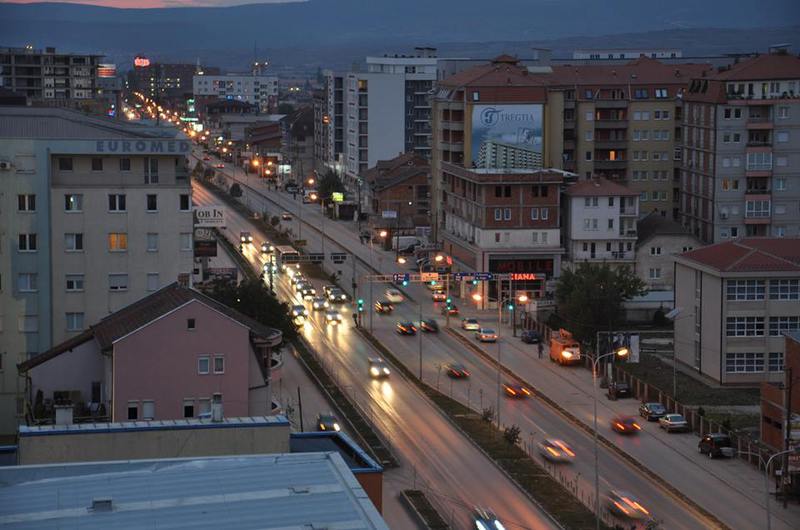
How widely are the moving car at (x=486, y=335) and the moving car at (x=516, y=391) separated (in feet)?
26.0

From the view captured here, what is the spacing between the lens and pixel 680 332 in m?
46.2

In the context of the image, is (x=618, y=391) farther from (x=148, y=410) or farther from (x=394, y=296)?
Answer: (x=394, y=296)

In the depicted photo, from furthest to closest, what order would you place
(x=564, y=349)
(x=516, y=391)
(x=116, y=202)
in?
(x=564, y=349), (x=516, y=391), (x=116, y=202)

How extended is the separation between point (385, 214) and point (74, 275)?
4642 centimetres

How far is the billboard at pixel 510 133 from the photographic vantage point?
66.6 metres

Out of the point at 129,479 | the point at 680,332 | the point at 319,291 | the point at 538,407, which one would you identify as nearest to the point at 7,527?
the point at 129,479

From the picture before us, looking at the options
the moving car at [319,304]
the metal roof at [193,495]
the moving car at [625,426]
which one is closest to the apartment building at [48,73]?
the moving car at [319,304]

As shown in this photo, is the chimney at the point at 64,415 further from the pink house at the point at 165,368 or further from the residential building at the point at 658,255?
the residential building at the point at 658,255

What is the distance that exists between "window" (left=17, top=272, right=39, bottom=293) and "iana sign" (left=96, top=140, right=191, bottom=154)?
3.24 metres

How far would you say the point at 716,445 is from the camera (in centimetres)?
3475

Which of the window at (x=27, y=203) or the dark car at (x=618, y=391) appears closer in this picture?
the window at (x=27, y=203)

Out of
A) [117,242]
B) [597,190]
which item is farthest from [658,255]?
[117,242]

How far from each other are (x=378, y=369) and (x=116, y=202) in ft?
40.4

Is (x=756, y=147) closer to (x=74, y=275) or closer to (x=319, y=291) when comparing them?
(x=319, y=291)
